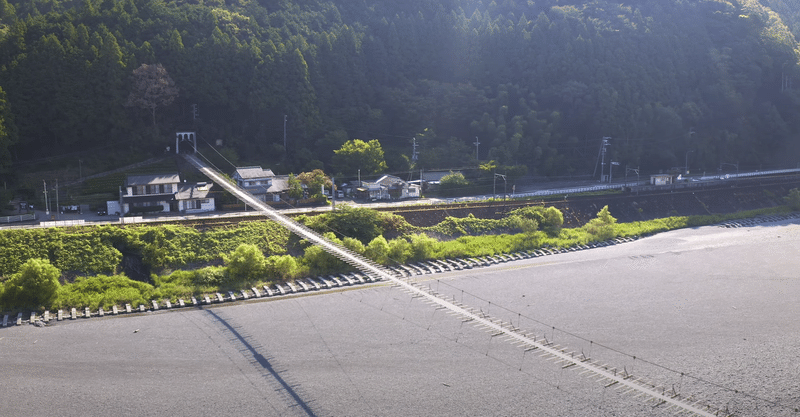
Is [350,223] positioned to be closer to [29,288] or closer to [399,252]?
[399,252]

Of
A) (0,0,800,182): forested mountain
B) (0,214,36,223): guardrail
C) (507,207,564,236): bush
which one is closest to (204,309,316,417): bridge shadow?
(0,214,36,223): guardrail

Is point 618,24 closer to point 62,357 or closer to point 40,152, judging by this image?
point 40,152

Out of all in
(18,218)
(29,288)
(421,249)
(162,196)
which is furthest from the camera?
(162,196)

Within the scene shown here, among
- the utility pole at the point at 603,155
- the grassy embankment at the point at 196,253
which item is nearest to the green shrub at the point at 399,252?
the grassy embankment at the point at 196,253

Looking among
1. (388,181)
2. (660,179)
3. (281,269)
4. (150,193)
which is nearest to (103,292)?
(281,269)

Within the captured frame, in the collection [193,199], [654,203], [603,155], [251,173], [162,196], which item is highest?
[603,155]

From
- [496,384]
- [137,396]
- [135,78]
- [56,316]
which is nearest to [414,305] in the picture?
[496,384]
